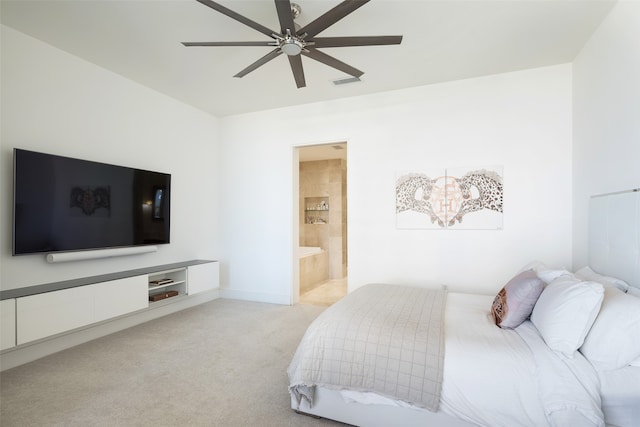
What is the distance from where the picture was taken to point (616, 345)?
1389 mm

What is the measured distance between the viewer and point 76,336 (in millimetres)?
2885

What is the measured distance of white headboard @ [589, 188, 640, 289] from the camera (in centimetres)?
190

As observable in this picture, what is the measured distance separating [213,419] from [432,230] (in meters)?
2.83

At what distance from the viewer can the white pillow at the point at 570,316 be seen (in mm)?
1470

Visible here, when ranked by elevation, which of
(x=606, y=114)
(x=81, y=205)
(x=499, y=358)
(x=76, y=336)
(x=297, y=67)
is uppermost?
(x=297, y=67)

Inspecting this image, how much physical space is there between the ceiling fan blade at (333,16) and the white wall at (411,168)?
6.87ft

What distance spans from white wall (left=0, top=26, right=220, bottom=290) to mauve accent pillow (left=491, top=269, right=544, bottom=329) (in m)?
3.67

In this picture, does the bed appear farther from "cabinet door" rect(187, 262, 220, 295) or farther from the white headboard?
"cabinet door" rect(187, 262, 220, 295)

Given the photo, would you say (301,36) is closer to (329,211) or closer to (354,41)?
(354,41)

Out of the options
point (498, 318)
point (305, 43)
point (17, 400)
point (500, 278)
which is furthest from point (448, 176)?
point (17, 400)

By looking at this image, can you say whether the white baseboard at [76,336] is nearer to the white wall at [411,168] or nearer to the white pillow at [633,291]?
the white wall at [411,168]

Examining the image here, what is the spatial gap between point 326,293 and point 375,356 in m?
3.42

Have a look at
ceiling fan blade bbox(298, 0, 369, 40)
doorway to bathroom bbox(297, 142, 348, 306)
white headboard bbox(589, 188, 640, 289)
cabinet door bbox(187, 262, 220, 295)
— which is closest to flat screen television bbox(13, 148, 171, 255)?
cabinet door bbox(187, 262, 220, 295)

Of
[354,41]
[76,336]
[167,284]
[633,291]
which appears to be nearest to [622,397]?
[633,291]
